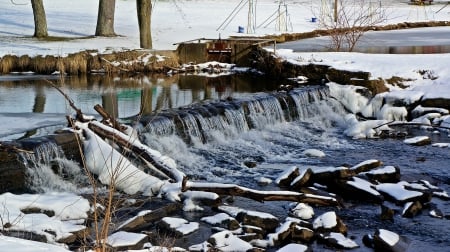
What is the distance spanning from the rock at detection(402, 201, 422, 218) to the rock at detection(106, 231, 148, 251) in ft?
11.4

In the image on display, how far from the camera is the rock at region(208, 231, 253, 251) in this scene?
24.2 ft

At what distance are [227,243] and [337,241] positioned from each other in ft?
4.05

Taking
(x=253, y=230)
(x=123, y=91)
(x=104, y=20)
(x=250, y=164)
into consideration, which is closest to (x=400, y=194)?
(x=253, y=230)

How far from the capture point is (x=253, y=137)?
1416cm

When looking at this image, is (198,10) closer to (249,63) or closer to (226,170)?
(249,63)

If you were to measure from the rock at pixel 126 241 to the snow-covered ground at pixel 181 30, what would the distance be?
25.4 inches

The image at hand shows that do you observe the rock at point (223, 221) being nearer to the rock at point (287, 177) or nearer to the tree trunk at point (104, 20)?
the rock at point (287, 177)

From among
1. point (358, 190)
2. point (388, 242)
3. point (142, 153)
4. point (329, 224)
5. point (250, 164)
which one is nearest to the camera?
A: point (388, 242)

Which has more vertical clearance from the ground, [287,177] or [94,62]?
[94,62]

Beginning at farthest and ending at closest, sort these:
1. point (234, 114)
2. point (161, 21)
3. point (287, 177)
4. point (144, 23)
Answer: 1. point (161, 21)
2. point (144, 23)
3. point (234, 114)
4. point (287, 177)

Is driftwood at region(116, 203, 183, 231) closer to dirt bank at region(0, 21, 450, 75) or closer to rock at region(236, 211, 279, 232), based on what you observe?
rock at region(236, 211, 279, 232)

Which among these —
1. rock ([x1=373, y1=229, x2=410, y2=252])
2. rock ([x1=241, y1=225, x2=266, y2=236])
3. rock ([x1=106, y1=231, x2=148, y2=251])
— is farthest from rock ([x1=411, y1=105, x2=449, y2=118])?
rock ([x1=106, y1=231, x2=148, y2=251])

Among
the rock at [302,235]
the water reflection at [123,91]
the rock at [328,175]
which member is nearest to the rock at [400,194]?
the rock at [328,175]

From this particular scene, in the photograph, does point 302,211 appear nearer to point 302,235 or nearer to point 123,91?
point 302,235
